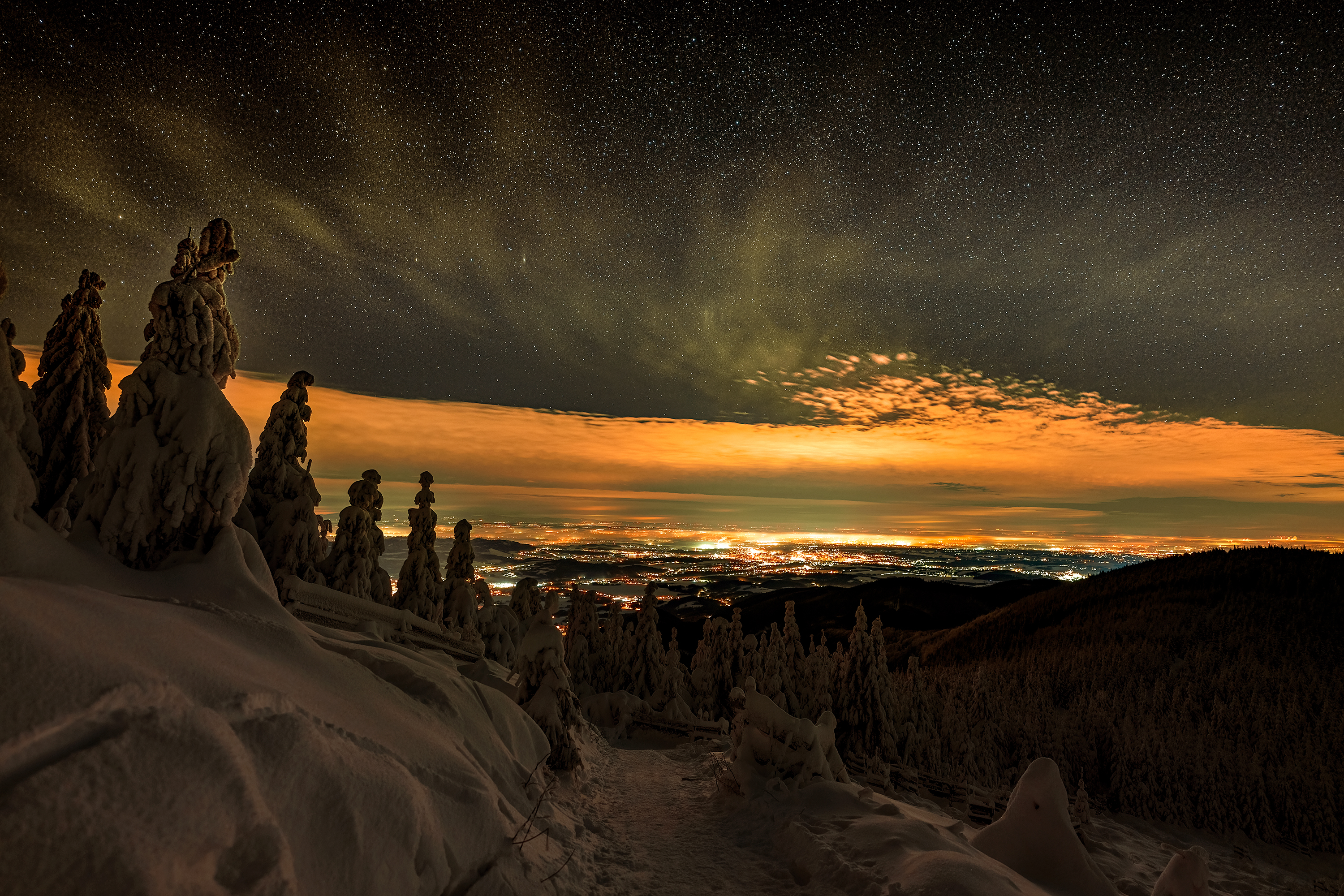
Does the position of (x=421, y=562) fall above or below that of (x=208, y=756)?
below

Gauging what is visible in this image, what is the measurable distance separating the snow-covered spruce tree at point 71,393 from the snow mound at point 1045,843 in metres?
25.8

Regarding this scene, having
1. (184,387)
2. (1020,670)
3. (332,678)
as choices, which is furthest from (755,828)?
(1020,670)

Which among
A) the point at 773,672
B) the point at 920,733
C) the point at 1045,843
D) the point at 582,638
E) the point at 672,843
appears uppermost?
the point at 1045,843

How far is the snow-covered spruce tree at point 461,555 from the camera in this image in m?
35.8

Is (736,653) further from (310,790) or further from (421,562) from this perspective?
(310,790)

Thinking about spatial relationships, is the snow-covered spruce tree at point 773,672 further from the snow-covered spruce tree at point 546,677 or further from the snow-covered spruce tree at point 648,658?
the snow-covered spruce tree at point 546,677

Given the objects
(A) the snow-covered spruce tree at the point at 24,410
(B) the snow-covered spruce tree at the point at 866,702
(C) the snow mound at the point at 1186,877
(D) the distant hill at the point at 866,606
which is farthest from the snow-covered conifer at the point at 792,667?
(A) the snow-covered spruce tree at the point at 24,410

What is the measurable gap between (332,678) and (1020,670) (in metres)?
83.3

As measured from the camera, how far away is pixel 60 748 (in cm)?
374

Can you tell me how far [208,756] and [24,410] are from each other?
11755mm

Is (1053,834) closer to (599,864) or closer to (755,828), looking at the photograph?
(755,828)

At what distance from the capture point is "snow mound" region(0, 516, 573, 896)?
11.6 ft

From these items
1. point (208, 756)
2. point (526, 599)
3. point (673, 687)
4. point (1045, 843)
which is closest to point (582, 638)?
point (526, 599)

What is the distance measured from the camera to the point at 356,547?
24484 mm
